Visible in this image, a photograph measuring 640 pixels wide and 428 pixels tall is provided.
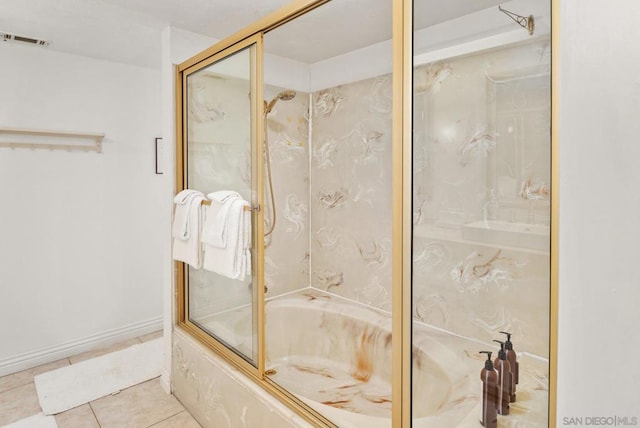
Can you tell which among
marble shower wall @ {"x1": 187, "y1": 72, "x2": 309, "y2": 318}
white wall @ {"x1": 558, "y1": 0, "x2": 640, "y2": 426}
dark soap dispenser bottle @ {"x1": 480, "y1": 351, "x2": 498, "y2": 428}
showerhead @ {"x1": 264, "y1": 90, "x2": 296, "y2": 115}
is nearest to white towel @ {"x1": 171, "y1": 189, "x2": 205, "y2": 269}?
marble shower wall @ {"x1": 187, "y1": 72, "x2": 309, "y2": 318}

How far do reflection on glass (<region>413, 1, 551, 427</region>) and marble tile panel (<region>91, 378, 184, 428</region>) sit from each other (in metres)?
1.73

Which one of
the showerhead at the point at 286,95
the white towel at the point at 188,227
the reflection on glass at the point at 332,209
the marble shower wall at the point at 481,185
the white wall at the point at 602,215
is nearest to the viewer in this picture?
the white wall at the point at 602,215

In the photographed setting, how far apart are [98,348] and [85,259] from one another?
2.42ft

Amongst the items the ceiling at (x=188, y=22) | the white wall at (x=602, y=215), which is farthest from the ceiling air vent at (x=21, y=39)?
the white wall at (x=602, y=215)

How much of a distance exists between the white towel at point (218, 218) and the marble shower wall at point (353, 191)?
39.2 inches

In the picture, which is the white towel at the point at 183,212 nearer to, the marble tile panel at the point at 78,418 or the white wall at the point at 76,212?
the white wall at the point at 76,212

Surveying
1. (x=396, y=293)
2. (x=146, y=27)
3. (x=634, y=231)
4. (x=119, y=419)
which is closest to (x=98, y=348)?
(x=119, y=419)

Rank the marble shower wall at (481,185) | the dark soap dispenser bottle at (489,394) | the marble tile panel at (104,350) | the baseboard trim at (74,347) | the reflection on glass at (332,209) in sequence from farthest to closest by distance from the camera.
A: the marble tile panel at (104,350) → the baseboard trim at (74,347) → the reflection on glass at (332,209) → the dark soap dispenser bottle at (489,394) → the marble shower wall at (481,185)

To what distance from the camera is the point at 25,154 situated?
2.70 metres

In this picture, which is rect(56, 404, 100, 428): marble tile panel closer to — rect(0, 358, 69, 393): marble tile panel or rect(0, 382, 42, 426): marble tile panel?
rect(0, 382, 42, 426): marble tile panel

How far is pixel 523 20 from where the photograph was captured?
1.06 meters

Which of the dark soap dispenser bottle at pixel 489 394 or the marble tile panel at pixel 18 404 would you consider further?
the marble tile panel at pixel 18 404

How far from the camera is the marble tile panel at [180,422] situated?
7.06 feet

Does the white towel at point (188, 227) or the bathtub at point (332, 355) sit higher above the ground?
the white towel at point (188, 227)
